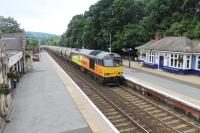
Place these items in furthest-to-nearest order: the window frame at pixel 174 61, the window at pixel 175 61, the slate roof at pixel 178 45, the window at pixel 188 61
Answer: the window frame at pixel 174 61
the window at pixel 175 61
the window at pixel 188 61
the slate roof at pixel 178 45

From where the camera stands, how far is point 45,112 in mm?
15344

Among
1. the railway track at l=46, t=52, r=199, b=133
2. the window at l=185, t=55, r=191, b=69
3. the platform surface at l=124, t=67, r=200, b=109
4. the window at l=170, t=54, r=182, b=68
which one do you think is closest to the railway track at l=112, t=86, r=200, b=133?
the railway track at l=46, t=52, r=199, b=133

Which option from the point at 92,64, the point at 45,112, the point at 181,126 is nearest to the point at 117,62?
the point at 92,64

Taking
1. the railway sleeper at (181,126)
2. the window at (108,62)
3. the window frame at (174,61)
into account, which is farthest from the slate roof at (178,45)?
the railway sleeper at (181,126)

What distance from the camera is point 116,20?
49688mm

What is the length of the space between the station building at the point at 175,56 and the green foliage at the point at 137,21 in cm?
659

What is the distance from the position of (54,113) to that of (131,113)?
194 inches

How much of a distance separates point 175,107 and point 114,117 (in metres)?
4.36

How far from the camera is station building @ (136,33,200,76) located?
2692 cm

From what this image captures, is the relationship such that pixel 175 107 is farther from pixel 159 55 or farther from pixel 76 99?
pixel 159 55

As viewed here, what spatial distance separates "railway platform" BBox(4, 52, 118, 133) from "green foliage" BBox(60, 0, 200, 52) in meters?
24.0

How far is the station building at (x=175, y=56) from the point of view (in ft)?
88.3

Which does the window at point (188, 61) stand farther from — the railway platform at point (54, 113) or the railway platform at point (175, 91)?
the railway platform at point (54, 113)

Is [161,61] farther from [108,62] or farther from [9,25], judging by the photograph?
[9,25]
